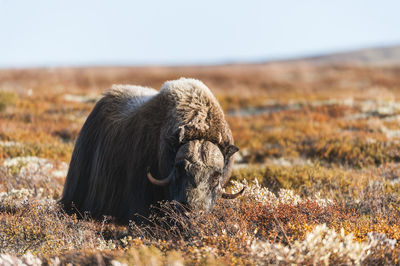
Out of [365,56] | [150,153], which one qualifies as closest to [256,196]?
[150,153]

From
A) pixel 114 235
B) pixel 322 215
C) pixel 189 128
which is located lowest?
pixel 114 235

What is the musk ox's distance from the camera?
4.00 meters

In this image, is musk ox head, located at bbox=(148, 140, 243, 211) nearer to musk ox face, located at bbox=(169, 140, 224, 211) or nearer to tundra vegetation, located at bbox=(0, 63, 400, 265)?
musk ox face, located at bbox=(169, 140, 224, 211)

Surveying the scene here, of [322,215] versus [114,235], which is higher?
[322,215]

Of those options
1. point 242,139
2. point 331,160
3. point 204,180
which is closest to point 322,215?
point 204,180

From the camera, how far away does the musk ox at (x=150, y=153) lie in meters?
4.00

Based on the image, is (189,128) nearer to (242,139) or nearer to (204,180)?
(204,180)

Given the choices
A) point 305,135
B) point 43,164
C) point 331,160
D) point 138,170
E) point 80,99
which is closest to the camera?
point 138,170

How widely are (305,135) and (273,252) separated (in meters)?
7.60

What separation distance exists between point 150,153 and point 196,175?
3.23ft

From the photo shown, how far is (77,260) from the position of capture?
294 centimetres

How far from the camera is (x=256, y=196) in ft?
15.6

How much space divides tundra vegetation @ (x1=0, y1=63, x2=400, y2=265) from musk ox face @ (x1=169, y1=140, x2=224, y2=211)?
16 cm

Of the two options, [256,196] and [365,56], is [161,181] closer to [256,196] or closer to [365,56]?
[256,196]
